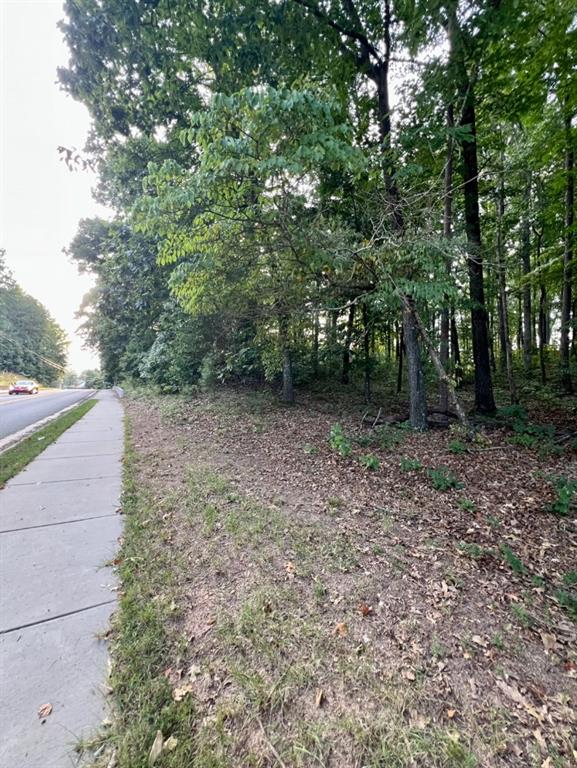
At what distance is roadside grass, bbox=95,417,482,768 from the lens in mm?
1316

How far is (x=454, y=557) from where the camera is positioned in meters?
2.58

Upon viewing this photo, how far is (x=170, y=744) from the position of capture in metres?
1.31

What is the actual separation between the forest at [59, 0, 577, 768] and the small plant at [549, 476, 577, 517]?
2.8 inches

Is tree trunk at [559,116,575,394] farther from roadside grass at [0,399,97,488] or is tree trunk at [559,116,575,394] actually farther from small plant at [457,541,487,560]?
roadside grass at [0,399,97,488]

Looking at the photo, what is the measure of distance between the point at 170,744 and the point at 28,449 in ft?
19.0

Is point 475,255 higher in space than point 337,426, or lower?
higher

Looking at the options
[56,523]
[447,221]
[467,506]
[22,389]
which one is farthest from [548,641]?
[22,389]

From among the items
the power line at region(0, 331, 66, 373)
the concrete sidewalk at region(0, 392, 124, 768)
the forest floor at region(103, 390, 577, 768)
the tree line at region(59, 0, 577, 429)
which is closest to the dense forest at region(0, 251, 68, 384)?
the power line at region(0, 331, 66, 373)

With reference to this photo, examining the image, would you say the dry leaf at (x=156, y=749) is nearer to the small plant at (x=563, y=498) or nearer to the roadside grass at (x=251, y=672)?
the roadside grass at (x=251, y=672)

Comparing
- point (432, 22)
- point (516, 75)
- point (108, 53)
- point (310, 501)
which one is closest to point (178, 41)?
point (108, 53)

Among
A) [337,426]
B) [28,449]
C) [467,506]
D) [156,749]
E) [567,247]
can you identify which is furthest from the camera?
[567,247]

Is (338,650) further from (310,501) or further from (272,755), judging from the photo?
(310,501)

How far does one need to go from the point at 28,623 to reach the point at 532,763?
2.61 m

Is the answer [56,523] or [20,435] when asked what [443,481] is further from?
[20,435]
